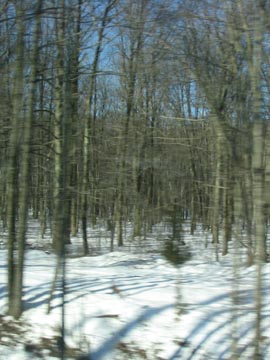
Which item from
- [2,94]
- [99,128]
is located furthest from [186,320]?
[99,128]

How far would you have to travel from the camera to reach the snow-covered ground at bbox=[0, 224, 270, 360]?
593 cm

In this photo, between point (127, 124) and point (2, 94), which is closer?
point (2, 94)

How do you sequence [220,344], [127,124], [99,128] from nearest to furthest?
[220,344] → [127,124] → [99,128]

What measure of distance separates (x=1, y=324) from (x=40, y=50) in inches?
164

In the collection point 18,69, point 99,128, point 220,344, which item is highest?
point 99,128

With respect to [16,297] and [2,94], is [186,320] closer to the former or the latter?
[16,297]

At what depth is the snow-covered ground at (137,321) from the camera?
5934 millimetres

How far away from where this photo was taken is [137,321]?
262 inches

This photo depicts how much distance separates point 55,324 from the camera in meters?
6.69

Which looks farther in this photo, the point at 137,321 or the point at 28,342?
the point at 137,321

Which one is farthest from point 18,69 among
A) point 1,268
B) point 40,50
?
point 1,268

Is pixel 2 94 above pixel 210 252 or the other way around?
above

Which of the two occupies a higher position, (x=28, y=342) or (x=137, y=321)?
(x=137, y=321)

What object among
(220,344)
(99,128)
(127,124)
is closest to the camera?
(220,344)
